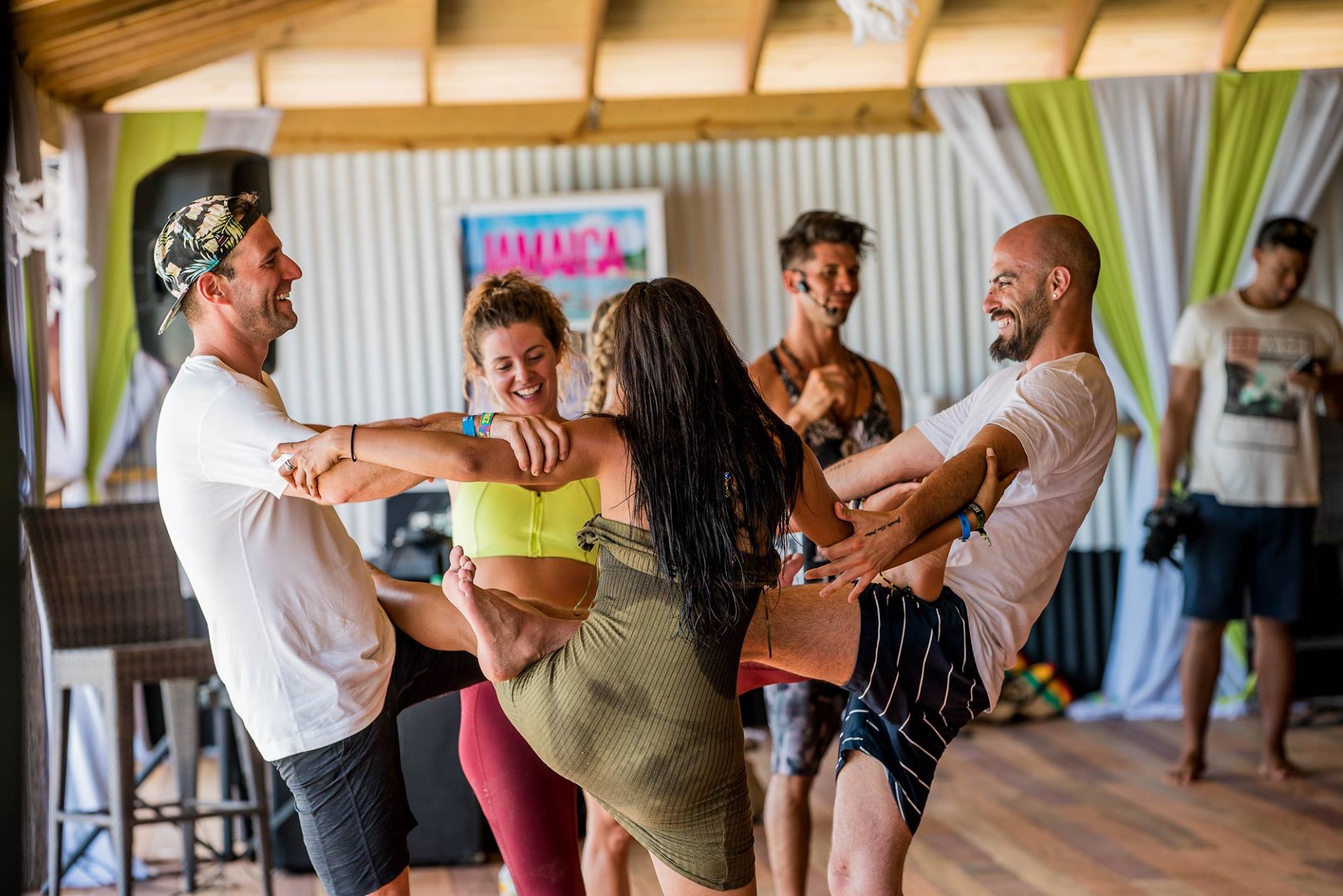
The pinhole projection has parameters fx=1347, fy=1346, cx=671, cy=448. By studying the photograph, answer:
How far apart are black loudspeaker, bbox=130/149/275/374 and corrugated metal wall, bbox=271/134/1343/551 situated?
101 centimetres

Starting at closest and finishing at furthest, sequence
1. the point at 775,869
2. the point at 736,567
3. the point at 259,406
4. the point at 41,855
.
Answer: the point at 736,567 → the point at 259,406 → the point at 775,869 → the point at 41,855

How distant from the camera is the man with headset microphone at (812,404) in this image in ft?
10.4

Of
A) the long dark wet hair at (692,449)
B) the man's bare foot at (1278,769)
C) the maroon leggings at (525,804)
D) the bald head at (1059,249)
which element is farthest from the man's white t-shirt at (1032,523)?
the man's bare foot at (1278,769)

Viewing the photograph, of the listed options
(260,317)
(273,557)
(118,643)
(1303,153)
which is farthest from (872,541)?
(1303,153)

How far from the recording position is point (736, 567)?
6.30ft

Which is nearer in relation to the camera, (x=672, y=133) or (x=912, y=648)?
(x=912, y=648)

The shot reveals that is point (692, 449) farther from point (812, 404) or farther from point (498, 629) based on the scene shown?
point (812, 404)

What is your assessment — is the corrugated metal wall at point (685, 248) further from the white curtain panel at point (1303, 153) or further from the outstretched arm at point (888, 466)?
the outstretched arm at point (888, 466)

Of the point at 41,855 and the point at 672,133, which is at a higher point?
the point at 672,133

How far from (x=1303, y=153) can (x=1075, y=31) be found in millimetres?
1184

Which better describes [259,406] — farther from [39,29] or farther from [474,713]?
[39,29]

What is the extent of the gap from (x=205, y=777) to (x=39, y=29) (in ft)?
10.1

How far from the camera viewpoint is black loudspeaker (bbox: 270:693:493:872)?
4.09m

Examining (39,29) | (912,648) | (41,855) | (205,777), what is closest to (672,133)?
(39,29)
